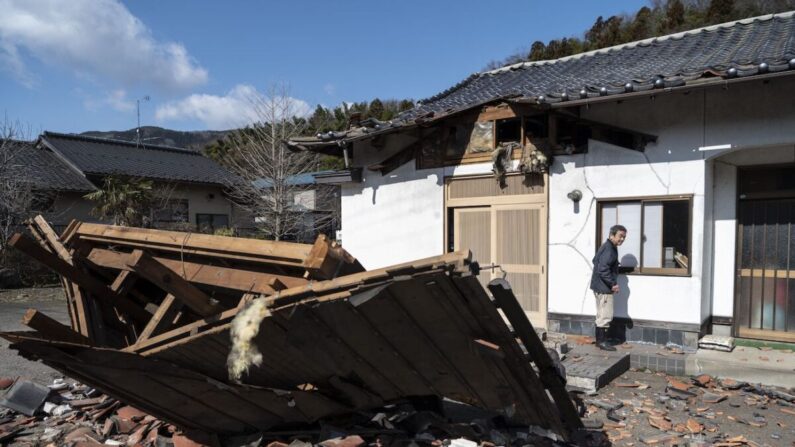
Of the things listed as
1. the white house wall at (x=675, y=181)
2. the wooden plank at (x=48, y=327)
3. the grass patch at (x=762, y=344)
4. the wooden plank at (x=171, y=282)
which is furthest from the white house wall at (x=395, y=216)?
the wooden plank at (x=48, y=327)

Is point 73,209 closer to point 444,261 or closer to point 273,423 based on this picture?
point 273,423

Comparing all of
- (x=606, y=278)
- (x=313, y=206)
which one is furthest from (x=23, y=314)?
(x=606, y=278)

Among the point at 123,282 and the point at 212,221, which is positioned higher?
the point at 123,282

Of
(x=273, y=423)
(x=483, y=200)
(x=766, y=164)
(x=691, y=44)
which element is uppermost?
(x=691, y=44)

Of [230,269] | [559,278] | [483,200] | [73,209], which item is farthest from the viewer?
[73,209]

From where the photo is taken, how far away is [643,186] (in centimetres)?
702

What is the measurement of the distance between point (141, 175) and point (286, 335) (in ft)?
70.7

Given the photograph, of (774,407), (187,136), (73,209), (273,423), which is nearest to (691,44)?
(774,407)

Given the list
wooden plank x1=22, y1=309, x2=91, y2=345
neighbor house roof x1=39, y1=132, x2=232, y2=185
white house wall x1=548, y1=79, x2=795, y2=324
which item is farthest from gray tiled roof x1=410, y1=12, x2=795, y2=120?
neighbor house roof x1=39, y1=132, x2=232, y2=185

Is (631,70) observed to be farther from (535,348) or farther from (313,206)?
(313,206)

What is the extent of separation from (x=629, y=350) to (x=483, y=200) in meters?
3.32

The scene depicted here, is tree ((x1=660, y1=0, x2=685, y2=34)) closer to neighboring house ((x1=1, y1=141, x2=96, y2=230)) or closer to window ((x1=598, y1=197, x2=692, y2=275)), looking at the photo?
window ((x1=598, y1=197, x2=692, y2=275))

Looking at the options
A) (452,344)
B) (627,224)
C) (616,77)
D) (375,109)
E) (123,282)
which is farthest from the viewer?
Result: (375,109)

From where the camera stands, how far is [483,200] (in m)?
8.39
